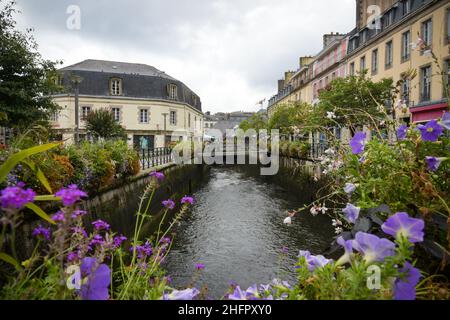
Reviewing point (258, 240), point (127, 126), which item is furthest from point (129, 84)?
point (258, 240)

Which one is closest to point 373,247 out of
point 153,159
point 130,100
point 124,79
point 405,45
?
point 153,159

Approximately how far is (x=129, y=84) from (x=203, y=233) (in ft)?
96.3

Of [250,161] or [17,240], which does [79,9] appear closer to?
[17,240]

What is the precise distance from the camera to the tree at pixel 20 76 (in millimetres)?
12953

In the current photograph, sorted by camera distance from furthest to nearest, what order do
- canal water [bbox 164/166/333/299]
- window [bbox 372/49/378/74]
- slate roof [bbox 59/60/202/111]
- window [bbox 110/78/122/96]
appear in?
window [bbox 110/78/122/96], slate roof [bbox 59/60/202/111], window [bbox 372/49/378/74], canal water [bbox 164/166/333/299]

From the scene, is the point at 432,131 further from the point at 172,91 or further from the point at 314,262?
the point at 172,91

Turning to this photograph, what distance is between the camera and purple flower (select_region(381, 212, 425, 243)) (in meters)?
0.85

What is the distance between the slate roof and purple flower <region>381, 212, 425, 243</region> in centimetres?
3460

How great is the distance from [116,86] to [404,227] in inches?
1399

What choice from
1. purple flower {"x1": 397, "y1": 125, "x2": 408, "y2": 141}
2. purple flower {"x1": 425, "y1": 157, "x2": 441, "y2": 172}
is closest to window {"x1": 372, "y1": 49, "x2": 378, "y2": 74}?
purple flower {"x1": 397, "y1": 125, "x2": 408, "y2": 141}

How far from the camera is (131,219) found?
760cm

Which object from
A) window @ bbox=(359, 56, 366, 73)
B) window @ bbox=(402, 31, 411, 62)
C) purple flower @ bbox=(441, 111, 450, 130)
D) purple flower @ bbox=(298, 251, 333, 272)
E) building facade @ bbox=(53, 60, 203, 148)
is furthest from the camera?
building facade @ bbox=(53, 60, 203, 148)

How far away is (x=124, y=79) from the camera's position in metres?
33.3

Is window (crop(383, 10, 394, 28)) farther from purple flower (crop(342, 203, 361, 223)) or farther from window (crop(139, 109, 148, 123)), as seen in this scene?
window (crop(139, 109, 148, 123))
